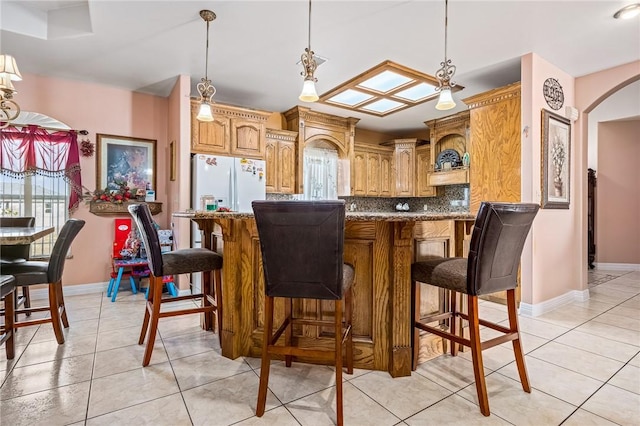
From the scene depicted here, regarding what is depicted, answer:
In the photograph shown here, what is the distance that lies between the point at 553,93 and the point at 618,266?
164 inches

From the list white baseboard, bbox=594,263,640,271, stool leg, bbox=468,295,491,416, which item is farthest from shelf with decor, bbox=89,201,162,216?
white baseboard, bbox=594,263,640,271

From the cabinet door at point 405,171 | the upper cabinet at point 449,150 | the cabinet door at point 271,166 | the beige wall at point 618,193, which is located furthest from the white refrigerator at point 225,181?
the beige wall at point 618,193

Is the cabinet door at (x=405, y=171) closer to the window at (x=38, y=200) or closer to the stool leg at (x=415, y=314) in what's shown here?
the stool leg at (x=415, y=314)

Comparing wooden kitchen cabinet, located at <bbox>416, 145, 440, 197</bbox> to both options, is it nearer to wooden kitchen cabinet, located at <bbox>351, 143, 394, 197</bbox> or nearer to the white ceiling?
wooden kitchen cabinet, located at <bbox>351, 143, 394, 197</bbox>

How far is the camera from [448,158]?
5.34m

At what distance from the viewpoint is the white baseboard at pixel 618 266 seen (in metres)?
5.46

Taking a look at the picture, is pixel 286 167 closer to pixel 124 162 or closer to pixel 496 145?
pixel 124 162

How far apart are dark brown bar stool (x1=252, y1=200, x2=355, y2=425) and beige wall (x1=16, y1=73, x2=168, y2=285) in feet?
11.4

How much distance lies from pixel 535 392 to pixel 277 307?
5.20ft

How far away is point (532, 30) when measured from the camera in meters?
2.76

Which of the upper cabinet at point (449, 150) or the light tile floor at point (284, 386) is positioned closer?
the light tile floor at point (284, 386)

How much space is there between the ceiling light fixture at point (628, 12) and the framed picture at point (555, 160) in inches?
34.7

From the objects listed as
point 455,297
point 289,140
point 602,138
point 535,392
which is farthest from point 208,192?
point 602,138

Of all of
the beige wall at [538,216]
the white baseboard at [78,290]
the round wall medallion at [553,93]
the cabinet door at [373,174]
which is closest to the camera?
the beige wall at [538,216]
